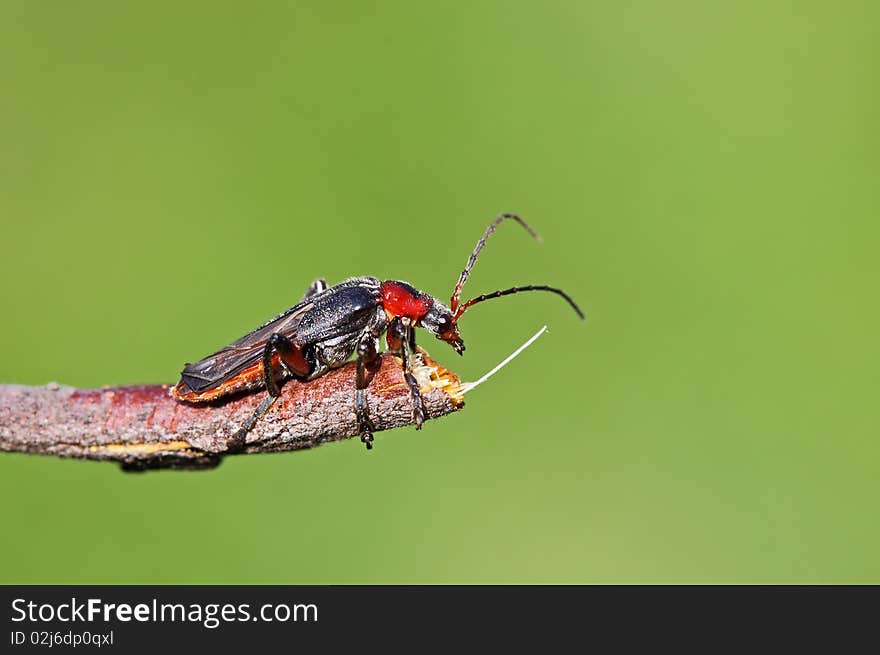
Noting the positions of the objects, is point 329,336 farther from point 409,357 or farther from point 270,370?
point 409,357

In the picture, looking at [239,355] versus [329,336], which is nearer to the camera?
[239,355]

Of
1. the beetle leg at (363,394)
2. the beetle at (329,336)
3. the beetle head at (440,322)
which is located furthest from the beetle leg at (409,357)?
the beetle leg at (363,394)

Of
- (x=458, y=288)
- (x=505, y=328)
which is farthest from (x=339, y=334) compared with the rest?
(x=505, y=328)

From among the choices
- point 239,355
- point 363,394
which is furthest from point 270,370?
point 363,394

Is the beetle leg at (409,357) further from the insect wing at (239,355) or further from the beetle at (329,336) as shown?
the insect wing at (239,355)

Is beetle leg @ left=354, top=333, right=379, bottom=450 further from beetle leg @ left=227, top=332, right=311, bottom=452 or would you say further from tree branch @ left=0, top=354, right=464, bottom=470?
beetle leg @ left=227, top=332, right=311, bottom=452
